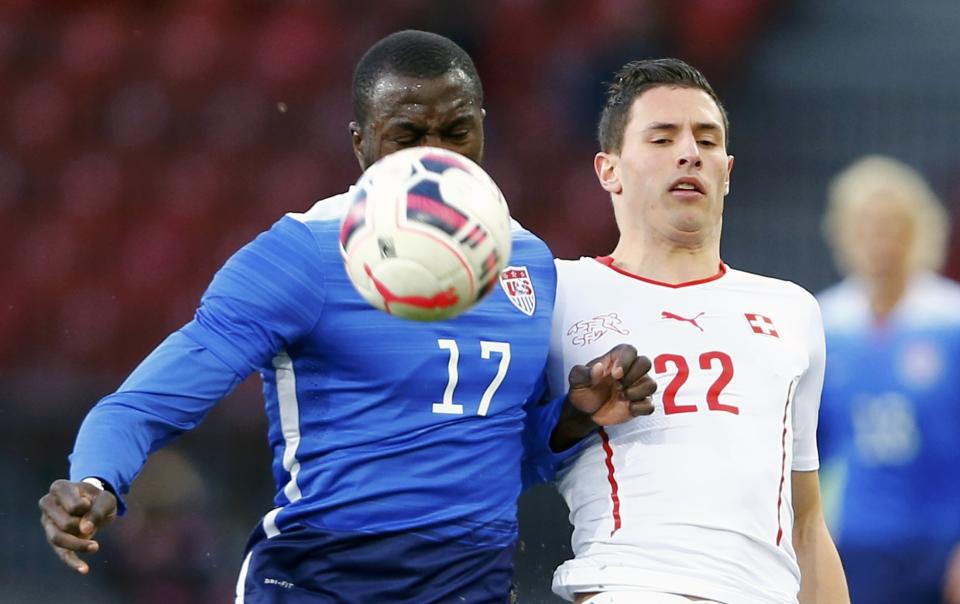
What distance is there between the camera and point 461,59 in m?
3.22

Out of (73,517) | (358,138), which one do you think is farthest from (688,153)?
(73,517)

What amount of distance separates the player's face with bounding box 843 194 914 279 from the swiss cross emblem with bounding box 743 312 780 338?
10.2ft

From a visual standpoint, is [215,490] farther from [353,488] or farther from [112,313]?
[353,488]

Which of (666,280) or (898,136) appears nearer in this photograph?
(666,280)

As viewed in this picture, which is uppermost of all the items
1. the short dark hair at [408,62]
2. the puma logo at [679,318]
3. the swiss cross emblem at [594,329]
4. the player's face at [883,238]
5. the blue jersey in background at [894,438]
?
the short dark hair at [408,62]

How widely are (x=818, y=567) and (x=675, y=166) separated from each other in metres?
1.02

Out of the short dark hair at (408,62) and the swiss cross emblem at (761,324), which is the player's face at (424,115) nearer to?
the short dark hair at (408,62)

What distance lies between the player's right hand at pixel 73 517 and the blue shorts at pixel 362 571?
0.49m

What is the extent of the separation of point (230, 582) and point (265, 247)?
3.32 meters

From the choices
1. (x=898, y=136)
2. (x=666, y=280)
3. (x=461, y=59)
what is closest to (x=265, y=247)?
(x=461, y=59)

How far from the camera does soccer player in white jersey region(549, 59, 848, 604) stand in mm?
3230

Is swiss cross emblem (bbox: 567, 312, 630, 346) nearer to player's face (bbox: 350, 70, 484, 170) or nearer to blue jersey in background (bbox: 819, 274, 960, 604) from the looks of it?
player's face (bbox: 350, 70, 484, 170)

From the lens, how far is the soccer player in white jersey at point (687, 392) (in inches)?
127

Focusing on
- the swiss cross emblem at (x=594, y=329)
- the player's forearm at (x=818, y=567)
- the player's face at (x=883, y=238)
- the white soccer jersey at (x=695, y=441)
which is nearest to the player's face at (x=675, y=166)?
the white soccer jersey at (x=695, y=441)
